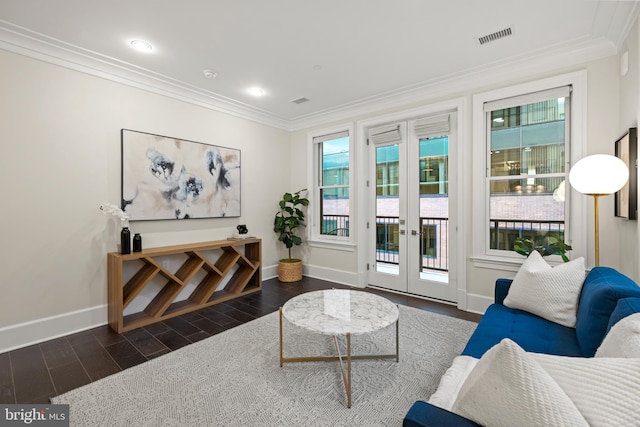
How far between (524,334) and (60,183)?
407 cm

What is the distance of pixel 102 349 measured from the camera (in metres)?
2.56

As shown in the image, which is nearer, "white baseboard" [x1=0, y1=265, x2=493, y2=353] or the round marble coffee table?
the round marble coffee table

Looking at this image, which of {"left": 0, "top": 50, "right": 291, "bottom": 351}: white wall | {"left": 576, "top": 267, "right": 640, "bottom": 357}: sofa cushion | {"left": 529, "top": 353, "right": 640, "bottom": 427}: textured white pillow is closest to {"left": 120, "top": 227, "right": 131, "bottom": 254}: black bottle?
{"left": 0, "top": 50, "right": 291, "bottom": 351}: white wall

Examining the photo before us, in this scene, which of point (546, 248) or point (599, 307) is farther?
point (546, 248)

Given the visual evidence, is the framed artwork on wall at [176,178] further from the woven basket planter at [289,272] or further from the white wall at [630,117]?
the white wall at [630,117]

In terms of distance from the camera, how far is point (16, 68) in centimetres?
260

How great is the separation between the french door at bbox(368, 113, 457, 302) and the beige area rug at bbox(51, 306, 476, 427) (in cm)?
130

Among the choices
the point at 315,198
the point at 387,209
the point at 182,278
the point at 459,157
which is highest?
the point at 459,157

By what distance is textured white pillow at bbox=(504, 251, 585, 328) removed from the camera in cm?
198

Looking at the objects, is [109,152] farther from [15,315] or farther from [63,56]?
[15,315]

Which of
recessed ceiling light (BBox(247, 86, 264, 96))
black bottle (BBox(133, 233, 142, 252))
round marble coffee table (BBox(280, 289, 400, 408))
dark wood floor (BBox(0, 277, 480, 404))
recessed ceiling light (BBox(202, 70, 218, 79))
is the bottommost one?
dark wood floor (BBox(0, 277, 480, 404))

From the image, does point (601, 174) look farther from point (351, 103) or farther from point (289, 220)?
point (289, 220)

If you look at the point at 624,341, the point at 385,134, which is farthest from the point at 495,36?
the point at 624,341

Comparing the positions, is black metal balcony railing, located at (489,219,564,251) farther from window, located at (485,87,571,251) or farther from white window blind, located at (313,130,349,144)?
white window blind, located at (313,130,349,144)
